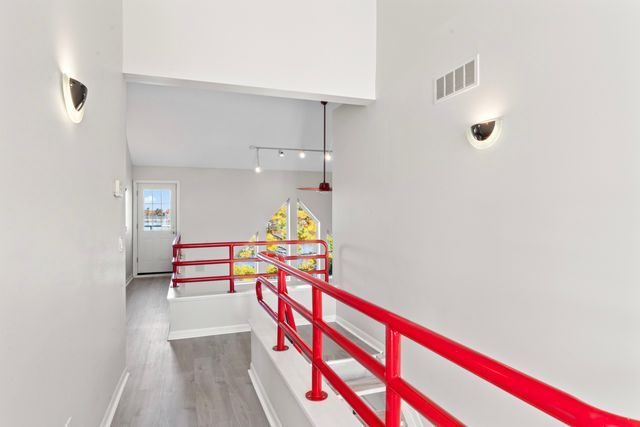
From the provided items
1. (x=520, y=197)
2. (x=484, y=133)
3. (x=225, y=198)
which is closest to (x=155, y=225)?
(x=225, y=198)

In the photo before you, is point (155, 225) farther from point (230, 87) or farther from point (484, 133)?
point (484, 133)

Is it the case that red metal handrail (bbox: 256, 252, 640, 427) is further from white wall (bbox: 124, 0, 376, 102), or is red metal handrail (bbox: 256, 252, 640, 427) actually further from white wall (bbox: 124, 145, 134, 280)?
white wall (bbox: 124, 145, 134, 280)

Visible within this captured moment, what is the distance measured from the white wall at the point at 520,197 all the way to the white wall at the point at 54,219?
7.78 feet

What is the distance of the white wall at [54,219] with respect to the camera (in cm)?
112

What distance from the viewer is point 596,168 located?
70.6 inches

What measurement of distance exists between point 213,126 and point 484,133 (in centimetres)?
495

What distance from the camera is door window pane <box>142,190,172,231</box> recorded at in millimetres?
7992

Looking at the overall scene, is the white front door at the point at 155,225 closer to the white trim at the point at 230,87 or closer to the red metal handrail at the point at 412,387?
the white trim at the point at 230,87

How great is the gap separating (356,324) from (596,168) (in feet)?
10.3

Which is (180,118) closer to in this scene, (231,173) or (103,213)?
(231,173)

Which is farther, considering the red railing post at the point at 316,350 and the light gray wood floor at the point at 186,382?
the light gray wood floor at the point at 186,382

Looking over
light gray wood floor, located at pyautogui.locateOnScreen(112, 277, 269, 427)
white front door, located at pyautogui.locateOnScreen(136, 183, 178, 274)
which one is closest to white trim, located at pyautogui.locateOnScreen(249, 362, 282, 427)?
light gray wood floor, located at pyautogui.locateOnScreen(112, 277, 269, 427)

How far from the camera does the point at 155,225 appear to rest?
26.6 ft

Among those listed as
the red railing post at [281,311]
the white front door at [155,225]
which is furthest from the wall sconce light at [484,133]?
the white front door at [155,225]
